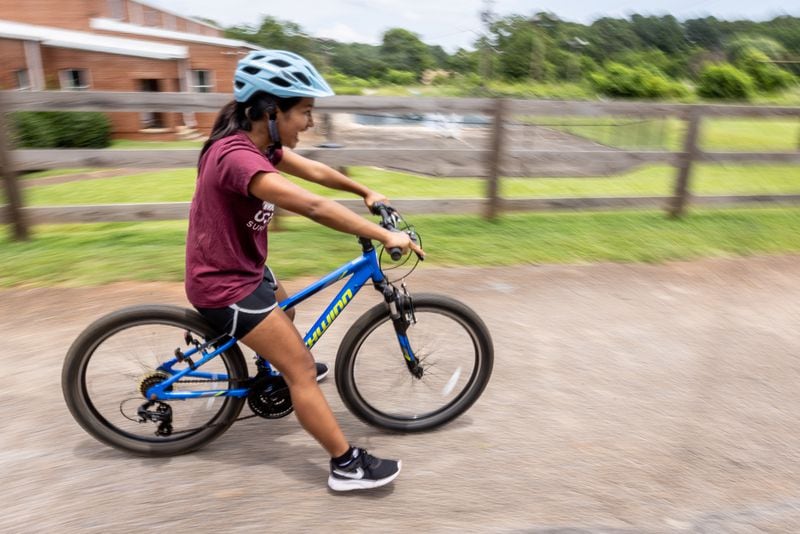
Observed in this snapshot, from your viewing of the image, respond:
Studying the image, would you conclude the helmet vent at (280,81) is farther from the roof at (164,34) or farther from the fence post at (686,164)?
the roof at (164,34)

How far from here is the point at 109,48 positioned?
976 inches

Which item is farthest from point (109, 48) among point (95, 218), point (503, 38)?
point (503, 38)

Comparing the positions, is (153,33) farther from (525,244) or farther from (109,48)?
(525,244)

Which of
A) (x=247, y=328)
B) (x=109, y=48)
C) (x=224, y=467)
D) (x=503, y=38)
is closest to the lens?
(x=247, y=328)

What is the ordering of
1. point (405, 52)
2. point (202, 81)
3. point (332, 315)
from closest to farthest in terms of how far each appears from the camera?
point (332, 315)
point (202, 81)
point (405, 52)

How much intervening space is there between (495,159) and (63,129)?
20.0 m

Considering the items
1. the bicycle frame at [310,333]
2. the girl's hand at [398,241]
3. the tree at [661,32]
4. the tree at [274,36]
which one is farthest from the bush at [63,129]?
the tree at [661,32]

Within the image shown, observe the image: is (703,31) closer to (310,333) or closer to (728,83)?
(728,83)

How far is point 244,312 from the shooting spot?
2406mm

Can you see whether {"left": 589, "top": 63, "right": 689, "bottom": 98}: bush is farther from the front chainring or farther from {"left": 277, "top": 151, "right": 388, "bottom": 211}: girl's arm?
the front chainring

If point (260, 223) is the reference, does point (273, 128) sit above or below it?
above

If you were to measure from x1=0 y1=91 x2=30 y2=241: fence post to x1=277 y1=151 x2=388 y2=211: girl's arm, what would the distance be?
3689 millimetres

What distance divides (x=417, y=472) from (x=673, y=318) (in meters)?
2.77

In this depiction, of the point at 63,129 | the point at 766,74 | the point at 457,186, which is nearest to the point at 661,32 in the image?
the point at 766,74
